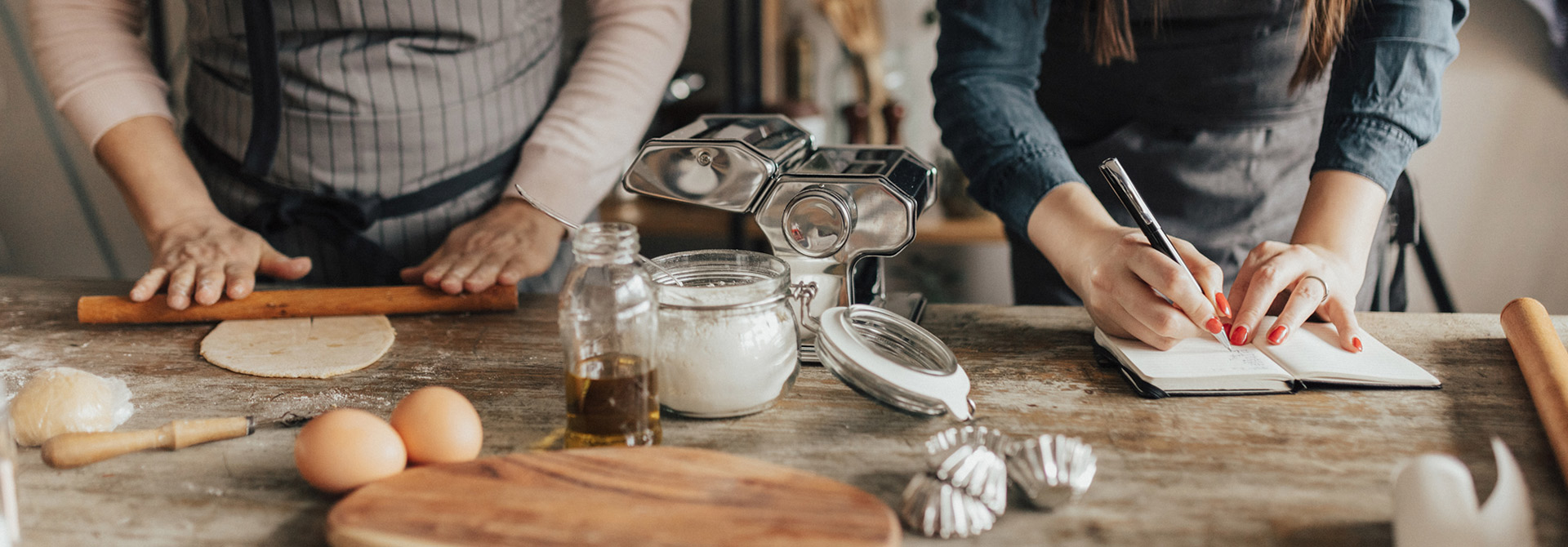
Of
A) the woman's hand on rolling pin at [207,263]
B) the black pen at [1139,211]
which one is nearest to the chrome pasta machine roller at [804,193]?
the black pen at [1139,211]

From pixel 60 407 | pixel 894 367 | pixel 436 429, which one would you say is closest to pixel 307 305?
pixel 60 407

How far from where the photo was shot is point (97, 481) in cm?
61

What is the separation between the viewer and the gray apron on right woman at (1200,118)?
111 centimetres

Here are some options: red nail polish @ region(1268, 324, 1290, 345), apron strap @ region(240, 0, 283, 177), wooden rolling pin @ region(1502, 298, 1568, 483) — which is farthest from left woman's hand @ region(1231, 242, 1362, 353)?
apron strap @ region(240, 0, 283, 177)

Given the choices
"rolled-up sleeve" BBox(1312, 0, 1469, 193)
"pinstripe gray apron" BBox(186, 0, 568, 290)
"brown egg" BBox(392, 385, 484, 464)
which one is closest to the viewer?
"brown egg" BBox(392, 385, 484, 464)

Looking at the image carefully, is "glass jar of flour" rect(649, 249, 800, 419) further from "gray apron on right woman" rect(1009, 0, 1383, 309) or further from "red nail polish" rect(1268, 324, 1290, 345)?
"gray apron on right woman" rect(1009, 0, 1383, 309)

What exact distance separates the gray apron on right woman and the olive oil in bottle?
81cm

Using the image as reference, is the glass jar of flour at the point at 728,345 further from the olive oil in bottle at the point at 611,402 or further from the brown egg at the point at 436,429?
the brown egg at the point at 436,429

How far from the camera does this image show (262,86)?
115 cm

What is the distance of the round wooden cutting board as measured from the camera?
0.51 metres

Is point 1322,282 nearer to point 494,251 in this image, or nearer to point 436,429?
point 436,429

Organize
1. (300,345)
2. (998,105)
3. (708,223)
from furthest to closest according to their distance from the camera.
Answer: (708,223), (998,105), (300,345)

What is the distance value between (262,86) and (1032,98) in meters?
1.05

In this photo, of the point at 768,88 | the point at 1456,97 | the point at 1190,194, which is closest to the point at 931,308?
the point at 1190,194
